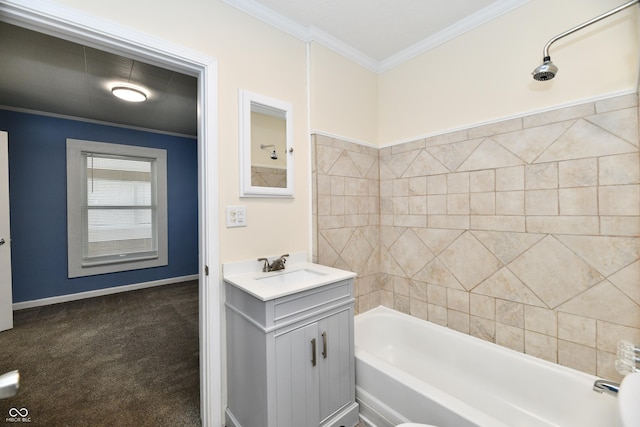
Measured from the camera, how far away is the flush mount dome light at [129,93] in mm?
2747

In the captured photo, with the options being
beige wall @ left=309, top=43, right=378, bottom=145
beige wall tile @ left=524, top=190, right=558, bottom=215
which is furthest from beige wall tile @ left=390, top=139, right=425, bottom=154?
beige wall tile @ left=524, top=190, right=558, bottom=215

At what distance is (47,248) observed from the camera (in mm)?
3426

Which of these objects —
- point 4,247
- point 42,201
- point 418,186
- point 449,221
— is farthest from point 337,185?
point 42,201

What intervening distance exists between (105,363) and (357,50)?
3339 millimetres

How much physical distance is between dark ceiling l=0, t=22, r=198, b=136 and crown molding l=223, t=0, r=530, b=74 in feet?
3.81

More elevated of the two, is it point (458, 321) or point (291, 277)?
point (291, 277)

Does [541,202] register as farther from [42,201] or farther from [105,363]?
[42,201]

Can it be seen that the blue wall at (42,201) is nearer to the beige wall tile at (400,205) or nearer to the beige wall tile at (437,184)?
the beige wall tile at (400,205)

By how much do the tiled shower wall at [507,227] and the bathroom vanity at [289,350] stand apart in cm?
58

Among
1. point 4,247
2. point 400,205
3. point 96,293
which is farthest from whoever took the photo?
point 96,293

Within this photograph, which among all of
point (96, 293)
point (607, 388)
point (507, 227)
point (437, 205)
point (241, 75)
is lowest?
point (96, 293)

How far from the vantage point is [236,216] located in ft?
5.41

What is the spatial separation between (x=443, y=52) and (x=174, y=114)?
3.26 m

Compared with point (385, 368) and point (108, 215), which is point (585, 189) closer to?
point (385, 368)
